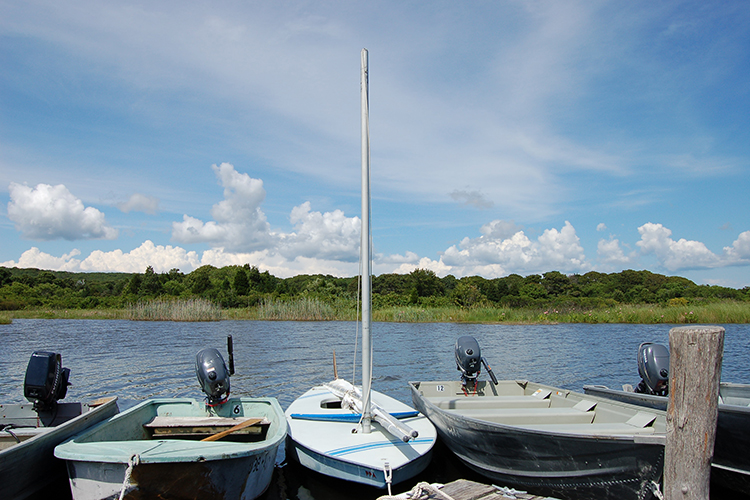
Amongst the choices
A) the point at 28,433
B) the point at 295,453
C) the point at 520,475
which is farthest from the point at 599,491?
the point at 28,433

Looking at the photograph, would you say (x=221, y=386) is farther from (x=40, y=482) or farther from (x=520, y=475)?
(x=520, y=475)

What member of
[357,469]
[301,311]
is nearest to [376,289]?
[301,311]

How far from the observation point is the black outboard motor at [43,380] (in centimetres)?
670

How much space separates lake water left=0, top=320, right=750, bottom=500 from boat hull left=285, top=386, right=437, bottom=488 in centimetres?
61

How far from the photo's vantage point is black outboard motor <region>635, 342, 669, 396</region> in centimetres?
735

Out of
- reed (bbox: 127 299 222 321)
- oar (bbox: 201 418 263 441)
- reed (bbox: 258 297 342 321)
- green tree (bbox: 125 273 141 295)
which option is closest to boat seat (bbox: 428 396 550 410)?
oar (bbox: 201 418 263 441)

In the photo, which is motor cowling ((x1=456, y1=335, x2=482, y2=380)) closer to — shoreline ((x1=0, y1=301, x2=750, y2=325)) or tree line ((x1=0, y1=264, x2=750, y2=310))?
shoreline ((x1=0, y1=301, x2=750, y2=325))

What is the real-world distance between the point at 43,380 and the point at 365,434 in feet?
15.3

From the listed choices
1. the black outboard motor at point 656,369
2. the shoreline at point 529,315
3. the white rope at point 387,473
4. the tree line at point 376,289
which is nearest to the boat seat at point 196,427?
the white rope at point 387,473

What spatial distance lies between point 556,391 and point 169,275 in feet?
276

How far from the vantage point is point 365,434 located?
6.40 metres

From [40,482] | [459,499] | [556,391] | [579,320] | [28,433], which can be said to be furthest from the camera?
[579,320]

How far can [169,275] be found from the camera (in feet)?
271

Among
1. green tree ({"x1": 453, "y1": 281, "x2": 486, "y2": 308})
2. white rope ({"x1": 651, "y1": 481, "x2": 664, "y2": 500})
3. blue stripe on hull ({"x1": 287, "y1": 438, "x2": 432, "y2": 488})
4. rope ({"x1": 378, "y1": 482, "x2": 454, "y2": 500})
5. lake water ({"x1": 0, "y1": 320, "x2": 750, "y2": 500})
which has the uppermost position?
green tree ({"x1": 453, "y1": 281, "x2": 486, "y2": 308})
